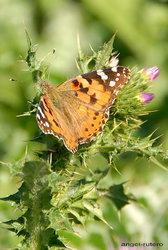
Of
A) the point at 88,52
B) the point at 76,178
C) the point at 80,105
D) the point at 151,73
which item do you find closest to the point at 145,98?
the point at 151,73

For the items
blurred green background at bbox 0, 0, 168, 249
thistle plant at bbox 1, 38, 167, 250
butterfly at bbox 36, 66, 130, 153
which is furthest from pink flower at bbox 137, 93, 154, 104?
blurred green background at bbox 0, 0, 168, 249

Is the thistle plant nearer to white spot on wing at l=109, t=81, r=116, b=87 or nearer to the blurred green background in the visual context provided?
white spot on wing at l=109, t=81, r=116, b=87

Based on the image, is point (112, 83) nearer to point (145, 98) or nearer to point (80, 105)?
point (145, 98)

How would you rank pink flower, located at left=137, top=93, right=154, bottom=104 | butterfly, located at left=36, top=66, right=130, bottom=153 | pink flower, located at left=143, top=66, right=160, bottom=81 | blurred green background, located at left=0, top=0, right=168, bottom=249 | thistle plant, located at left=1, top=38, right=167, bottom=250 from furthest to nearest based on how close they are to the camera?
blurred green background, located at left=0, top=0, right=168, bottom=249
pink flower, located at left=143, top=66, right=160, bottom=81
pink flower, located at left=137, top=93, right=154, bottom=104
butterfly, located at left=36, top=66, right=130, bottom=153
thistle plant, located at left=1, top=38, right=167, bottom=250

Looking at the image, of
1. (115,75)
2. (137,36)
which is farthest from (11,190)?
(137,36)

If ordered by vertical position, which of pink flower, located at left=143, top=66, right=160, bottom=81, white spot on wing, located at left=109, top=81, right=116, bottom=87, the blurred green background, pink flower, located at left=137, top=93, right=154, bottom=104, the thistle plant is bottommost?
the blurred green background

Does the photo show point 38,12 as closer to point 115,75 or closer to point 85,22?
point 85,22
